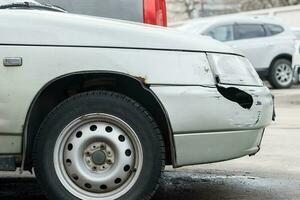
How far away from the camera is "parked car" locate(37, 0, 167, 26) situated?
621 cm

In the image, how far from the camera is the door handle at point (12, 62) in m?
4.20

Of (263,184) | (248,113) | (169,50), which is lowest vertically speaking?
(263,184)

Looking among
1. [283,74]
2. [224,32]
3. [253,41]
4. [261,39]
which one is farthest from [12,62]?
[283,74]

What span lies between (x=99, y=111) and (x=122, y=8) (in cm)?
225

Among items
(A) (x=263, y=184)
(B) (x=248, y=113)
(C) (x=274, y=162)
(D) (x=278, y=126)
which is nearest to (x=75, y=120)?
(B) (x=248, y=113)

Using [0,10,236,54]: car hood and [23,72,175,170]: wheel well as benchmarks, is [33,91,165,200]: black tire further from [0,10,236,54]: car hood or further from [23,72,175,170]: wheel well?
[0,10,236,54]: car hood

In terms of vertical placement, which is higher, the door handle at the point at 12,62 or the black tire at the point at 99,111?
the door handle at the point at 12,62

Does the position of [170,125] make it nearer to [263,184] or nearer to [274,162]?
[263,184]

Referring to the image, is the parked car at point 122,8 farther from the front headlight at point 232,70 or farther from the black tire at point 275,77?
the black tire at point 275,77

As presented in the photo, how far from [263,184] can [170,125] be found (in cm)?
180

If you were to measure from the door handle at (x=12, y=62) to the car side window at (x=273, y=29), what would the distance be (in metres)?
13.2

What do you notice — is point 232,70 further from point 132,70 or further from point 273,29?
point 273,29

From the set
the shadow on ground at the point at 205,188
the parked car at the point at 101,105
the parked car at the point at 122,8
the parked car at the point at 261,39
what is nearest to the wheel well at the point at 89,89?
the parked car at the point at 101,105

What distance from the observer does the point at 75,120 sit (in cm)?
428
